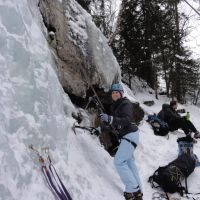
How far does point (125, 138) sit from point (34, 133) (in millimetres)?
1573

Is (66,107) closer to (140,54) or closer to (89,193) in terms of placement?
(89,193)

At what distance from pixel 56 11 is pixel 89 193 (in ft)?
14.9

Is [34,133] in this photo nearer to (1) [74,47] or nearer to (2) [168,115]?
(1) [74,47]

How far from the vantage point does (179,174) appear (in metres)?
6.62

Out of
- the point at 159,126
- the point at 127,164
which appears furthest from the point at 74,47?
the point at 159,126

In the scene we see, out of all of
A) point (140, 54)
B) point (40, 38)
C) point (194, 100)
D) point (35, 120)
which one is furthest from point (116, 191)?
point (194, 100)

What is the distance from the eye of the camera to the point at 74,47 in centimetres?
817

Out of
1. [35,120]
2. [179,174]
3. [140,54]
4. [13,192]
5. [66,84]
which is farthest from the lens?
[140,54]

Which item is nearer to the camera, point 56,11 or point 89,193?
point 89,193

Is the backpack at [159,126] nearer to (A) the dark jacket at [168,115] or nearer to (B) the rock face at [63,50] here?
(A) the dark jacket at [168,115]

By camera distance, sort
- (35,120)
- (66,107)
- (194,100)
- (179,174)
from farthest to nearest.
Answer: (194,100) < (66,107) < (179,174) < (35,120)

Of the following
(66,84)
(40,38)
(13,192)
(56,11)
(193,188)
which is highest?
(56,11)

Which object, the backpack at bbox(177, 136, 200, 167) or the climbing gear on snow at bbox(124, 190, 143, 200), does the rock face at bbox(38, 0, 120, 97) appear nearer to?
the backpack at bbox(177, 136, 200, 167)

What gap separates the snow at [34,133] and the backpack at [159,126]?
2.84 meters
